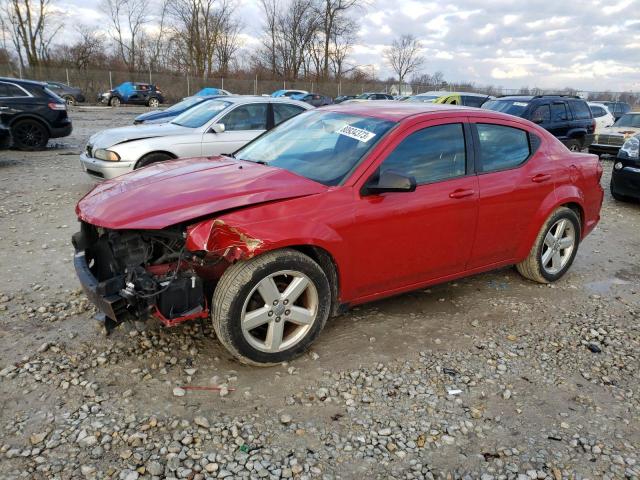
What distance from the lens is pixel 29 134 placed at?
11844mm

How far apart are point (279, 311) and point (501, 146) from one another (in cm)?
247

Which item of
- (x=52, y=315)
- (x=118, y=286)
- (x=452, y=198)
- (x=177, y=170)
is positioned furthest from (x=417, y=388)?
(x=52, y=315)

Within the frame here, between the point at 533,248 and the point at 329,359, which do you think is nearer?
the point at 329,359

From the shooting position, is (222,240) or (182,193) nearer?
(222,240)

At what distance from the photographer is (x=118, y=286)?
9.64 feet

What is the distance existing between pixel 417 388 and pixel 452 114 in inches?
85.1

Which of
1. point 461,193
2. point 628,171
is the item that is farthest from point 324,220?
point 628,171

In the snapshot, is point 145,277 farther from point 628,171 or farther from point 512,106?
point 512,106

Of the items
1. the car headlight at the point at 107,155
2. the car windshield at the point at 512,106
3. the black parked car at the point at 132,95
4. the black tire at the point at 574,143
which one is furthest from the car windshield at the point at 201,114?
the black parked car at the point at 132,95

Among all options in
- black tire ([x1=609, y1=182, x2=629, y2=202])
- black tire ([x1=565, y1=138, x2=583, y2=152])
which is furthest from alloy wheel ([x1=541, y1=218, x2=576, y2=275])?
black tire ([x1=565, y1=138, x2=583, y2=152])

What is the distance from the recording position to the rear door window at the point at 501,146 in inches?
160

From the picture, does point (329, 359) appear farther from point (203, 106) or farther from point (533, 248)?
point (203, 106)

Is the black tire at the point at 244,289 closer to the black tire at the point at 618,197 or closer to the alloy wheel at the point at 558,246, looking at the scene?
the alloy wheel at the point at 558,246

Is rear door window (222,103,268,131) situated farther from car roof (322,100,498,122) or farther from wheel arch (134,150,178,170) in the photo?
car roof (322,100,498,122)
